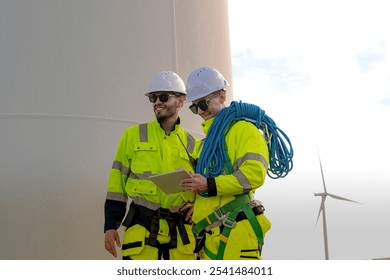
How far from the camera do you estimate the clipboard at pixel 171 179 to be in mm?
3641

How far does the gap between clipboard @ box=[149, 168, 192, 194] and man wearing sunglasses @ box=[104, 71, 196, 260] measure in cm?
55

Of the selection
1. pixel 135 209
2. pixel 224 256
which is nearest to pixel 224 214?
pixel 224 256

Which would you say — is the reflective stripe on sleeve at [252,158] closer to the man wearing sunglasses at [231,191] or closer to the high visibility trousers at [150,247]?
the man wearing sunglasses at [231,191]

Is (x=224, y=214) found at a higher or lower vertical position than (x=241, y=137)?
lower

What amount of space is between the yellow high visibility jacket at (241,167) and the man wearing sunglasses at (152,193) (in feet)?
2.30

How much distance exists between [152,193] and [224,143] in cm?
97

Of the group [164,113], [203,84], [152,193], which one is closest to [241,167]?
[203,84]

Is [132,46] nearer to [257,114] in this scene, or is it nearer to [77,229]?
[77,229]

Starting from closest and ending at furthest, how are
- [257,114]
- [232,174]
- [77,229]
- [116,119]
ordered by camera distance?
[232,174], [257,114], [77,229], [116,119]

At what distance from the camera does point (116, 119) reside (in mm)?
6266

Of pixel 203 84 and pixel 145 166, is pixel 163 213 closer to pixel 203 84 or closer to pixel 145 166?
pixel 145 166

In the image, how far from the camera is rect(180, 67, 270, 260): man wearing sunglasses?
3479mm

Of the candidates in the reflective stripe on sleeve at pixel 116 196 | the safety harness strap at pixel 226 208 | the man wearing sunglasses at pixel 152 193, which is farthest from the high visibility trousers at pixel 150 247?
the safety harness strap at pixel 226 208

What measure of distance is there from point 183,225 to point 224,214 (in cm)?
93
